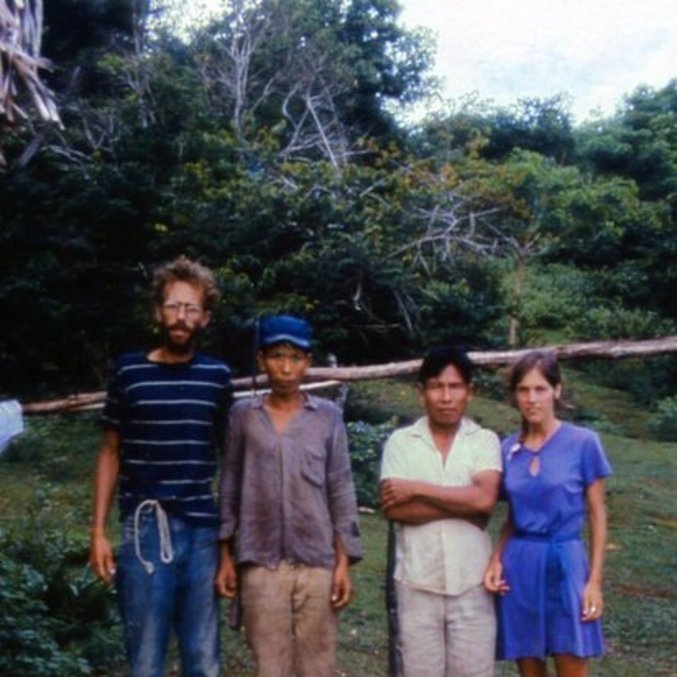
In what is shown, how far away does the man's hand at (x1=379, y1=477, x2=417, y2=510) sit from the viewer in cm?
352

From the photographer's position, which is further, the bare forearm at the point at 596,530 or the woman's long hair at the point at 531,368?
the woman's long hair at the point at 531,368

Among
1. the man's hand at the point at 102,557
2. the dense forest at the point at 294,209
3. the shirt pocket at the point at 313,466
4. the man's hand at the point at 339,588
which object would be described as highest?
the dense forest at the point at 294,209

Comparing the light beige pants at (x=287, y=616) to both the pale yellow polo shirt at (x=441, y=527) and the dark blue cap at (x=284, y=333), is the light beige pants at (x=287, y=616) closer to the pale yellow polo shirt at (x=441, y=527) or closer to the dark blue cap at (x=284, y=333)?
the pale yellow polo shirt at (x=441, y=527)

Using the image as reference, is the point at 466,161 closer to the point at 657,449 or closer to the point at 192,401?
the point at 657,449

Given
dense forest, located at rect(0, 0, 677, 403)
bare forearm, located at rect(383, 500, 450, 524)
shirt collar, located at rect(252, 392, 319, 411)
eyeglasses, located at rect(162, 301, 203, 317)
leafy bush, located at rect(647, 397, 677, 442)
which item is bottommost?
bare forearm, located at rect(383, 500, 450, 524)

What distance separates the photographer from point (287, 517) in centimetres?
344

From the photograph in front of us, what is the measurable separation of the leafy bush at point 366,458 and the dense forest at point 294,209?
1.42m

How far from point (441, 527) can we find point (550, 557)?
0.32 metres

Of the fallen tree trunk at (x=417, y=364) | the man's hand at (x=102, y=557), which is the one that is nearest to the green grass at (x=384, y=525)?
the fallen tree trunk at (x=417, y=364)

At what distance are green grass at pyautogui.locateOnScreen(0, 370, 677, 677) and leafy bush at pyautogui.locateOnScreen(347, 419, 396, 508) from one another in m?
0.46

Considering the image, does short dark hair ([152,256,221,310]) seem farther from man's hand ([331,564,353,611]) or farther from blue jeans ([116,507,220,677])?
man's hand ([331,564,353,611])

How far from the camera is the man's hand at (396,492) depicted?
11.5 ft

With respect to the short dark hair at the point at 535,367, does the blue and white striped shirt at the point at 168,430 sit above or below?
below

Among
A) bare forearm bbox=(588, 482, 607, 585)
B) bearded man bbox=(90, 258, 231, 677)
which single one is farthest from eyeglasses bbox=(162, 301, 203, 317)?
bare forearm bbox=(588, 482, 607, 585)
